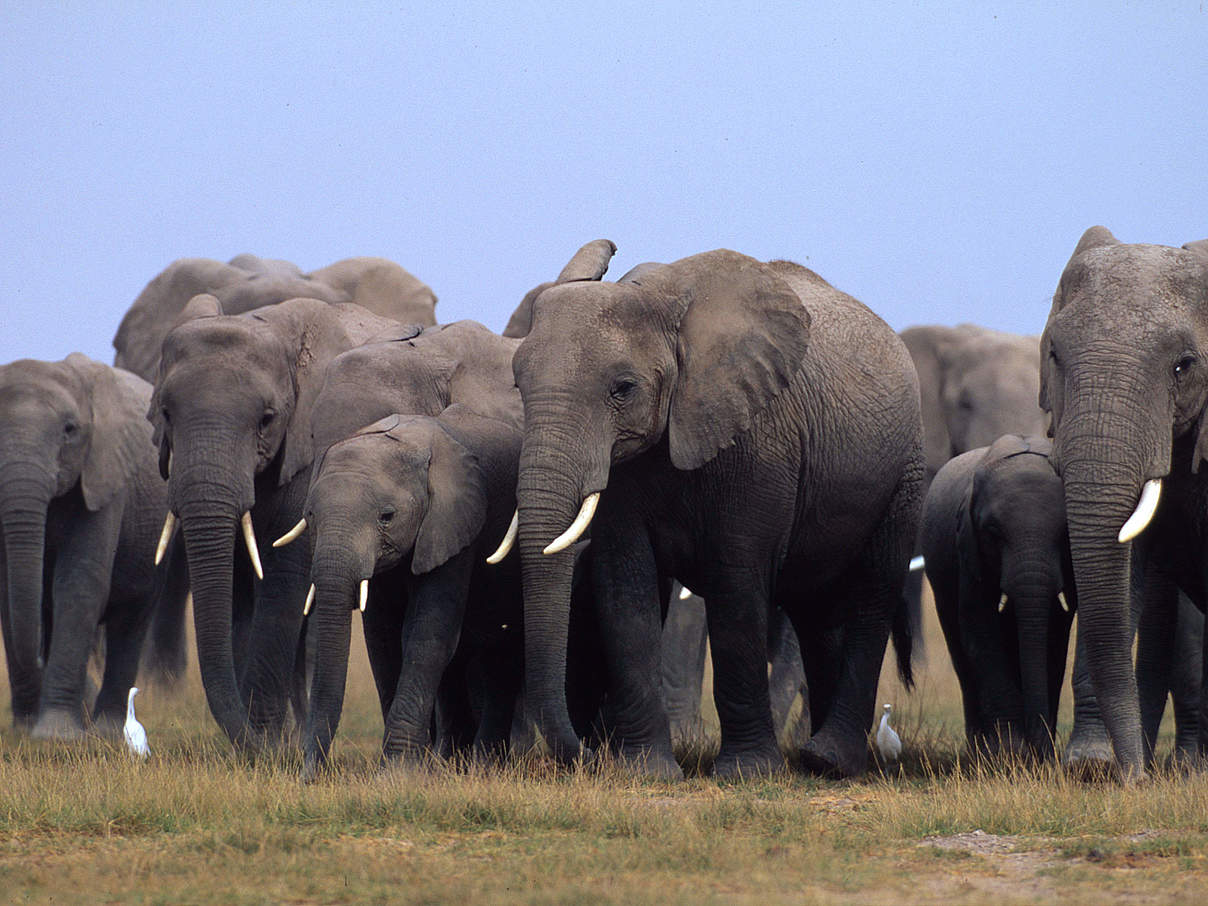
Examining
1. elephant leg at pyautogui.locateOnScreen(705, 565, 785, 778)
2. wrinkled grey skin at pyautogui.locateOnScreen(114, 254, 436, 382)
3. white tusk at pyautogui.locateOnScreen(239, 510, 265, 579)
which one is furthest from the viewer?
wrinkled grey skin at pyautogui.locateOnScreen(114, 254, 436, 382)

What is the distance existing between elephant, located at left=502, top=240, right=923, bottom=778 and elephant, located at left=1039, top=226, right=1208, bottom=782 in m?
1.35

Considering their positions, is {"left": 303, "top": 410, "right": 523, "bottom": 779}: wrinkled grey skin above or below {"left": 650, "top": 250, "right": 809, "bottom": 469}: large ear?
below

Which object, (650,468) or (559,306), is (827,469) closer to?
(650,468)

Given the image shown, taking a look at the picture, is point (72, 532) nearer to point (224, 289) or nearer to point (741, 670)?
point (224, 289)

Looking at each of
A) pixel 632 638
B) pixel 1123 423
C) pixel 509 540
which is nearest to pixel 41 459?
pixel 509 540

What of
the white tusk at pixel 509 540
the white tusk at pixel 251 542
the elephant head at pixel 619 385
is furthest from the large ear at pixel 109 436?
the white tusk at pixel 509 540

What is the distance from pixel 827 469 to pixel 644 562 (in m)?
1.15

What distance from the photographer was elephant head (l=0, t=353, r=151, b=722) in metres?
12.1

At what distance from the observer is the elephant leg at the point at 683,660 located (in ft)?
45.0

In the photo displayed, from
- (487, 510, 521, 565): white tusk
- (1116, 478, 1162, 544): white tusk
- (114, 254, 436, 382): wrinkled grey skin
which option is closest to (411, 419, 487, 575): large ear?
(487, 510, 521, 565): white tusk

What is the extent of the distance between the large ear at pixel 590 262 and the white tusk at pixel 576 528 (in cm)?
127

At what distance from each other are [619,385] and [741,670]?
1.54 meters

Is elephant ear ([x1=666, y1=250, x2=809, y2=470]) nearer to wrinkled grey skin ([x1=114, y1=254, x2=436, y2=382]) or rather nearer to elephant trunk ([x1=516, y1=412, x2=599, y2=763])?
elephant trunk ([x1=516, y1=412, x2=599, y2=763])

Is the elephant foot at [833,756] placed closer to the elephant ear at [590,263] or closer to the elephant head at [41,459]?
the elephant ear at [590,263]
